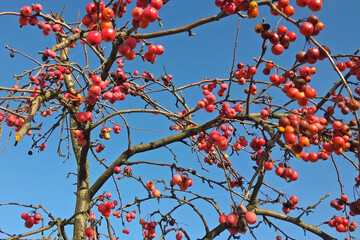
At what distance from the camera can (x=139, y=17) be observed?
8.83 ft

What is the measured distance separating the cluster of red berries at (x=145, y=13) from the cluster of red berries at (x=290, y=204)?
2548 mm

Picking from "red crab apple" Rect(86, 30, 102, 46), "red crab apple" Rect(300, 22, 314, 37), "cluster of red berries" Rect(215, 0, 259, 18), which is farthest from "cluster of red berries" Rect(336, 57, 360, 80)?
"red crab apple" Rect(86, 30, 102, 46)

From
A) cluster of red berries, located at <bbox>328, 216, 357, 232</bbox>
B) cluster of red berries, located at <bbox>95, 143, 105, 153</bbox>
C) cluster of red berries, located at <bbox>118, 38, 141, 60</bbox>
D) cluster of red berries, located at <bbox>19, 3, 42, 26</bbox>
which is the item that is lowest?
cluster of red berries, located at <bbox>328, 216, 357, 232</bbox>

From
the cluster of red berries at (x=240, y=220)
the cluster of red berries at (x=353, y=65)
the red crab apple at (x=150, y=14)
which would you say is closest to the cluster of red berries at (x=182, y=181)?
the cluster of red berries at (x=240, y=220)

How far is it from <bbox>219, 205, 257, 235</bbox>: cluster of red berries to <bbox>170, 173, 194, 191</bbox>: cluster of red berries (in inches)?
54.9

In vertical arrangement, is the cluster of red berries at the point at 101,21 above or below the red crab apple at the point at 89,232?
A: above

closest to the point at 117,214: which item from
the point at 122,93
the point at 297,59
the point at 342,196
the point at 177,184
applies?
the point at 177,184

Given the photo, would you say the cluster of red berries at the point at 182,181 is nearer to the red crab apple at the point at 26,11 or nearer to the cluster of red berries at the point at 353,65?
the cluster of red berries at the point at 353,65

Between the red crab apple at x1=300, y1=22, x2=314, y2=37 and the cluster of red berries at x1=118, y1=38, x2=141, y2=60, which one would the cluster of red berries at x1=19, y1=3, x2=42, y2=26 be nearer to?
the cluster of red berries at x1=118, y1=38, x2=141, y2=60

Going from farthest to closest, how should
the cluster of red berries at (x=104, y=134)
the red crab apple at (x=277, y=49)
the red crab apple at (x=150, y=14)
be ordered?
1. the cluster of red berries at (x=104, y=134)
2. the red crab apple at (x=277, y=49)
3. the red crab apple at (x=150, y=14)

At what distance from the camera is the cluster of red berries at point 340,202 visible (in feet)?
12.1

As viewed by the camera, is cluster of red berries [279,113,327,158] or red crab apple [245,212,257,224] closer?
red crab apple [245,212,257,224]

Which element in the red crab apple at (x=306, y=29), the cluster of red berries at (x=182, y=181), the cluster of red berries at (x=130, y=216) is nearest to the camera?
the red crab apple at (x=306, y=29)

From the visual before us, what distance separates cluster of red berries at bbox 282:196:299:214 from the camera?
3.62 meters
